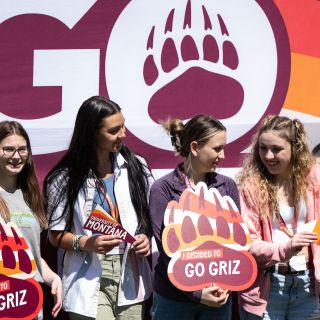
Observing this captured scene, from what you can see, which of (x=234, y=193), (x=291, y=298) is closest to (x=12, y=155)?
(x=234, y=193)

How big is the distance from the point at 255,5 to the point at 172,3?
0.44 m

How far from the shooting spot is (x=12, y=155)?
2.76m

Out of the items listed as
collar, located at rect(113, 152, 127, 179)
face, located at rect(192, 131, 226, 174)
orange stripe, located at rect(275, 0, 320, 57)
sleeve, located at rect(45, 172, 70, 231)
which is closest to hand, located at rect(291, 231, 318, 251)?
face, located at rect(192, 131, 226, 174)

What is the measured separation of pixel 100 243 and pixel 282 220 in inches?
31.3

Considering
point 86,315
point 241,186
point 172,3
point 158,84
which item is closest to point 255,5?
point 172,3

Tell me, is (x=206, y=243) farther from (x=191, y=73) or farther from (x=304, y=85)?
(x=304, y=85)

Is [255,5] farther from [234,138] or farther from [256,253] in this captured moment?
[256,253]

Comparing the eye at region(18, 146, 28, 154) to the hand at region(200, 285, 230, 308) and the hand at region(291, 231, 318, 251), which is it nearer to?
the hand at region(200, 285, 230, 308)

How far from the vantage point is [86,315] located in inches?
108

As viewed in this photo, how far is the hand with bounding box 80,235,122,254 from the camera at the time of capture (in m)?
2.71

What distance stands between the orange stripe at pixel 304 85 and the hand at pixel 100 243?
1.32 meters

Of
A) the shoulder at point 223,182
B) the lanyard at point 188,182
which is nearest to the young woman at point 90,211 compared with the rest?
the lanyard at point 188,182

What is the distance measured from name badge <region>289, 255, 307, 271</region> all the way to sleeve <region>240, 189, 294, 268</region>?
10cm

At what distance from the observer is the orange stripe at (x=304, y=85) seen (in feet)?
11.4
